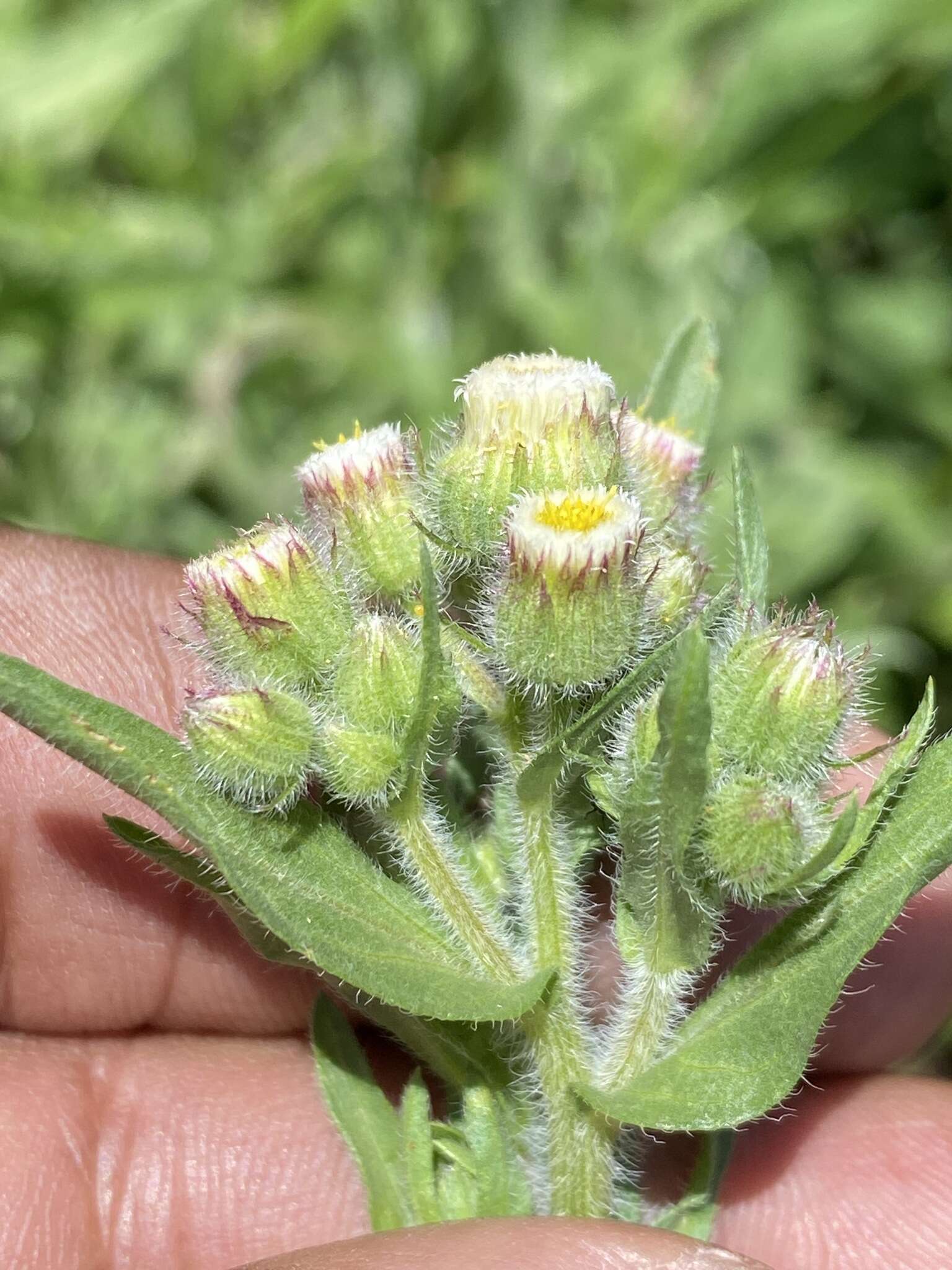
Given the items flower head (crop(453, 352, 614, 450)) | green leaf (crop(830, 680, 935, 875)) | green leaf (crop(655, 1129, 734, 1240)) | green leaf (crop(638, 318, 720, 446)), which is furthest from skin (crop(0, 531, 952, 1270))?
green leaf (crop(638, 318, 720, 446))

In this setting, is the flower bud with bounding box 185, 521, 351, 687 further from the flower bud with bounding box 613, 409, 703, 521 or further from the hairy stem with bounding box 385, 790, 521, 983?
the flower bud with bounding box 613, 409, 703, 521

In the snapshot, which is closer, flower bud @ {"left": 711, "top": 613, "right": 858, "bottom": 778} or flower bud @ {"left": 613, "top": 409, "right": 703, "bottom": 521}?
flower bud @ {"left": 711, "top": 613, "right": 858, "bottom": 778}

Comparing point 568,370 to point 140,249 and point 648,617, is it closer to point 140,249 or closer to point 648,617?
point 648,617

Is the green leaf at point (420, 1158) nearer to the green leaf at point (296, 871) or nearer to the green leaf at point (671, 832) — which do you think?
the green leaf at point (296, 871)

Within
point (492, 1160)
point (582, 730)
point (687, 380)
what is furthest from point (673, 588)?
A: point (492, 1160)

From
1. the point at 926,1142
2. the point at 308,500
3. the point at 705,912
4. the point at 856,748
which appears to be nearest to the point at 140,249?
the point at 308,500
